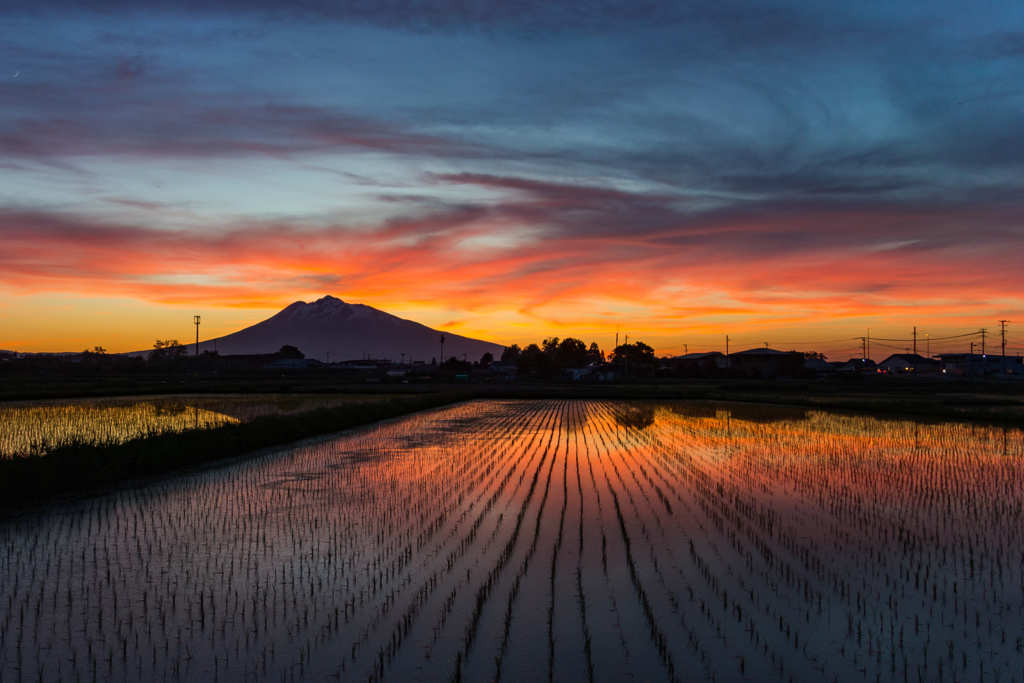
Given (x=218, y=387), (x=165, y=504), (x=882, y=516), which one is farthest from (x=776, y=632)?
(x=218, y=387)

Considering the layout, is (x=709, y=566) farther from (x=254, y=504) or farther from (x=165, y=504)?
(x=165, y=504)

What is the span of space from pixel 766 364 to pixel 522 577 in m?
98.0

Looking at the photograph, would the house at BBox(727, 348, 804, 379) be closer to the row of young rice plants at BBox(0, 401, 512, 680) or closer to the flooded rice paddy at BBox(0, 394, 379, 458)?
the flooded rice paddy at BBox(0, 394, 379, 458)

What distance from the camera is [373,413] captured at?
26.9 m

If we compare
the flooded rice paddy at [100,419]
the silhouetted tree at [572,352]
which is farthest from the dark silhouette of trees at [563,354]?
the flooded rice paddy at [100,419]

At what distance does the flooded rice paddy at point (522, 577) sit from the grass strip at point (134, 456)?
0.95 meters

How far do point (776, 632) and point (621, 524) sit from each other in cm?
361

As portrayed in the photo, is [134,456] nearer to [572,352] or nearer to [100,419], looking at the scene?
[100,419]

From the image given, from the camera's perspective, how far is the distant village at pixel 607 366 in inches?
3494

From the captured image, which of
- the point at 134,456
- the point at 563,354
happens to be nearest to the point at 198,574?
the point at 134,456

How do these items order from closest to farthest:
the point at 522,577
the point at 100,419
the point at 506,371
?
the point at 522,577
the point at 100,419
the point at 506,371

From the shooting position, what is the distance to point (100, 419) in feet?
75.5

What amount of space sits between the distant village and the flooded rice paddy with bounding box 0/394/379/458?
4745 cm

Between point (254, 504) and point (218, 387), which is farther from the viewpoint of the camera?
point (218, 387)
